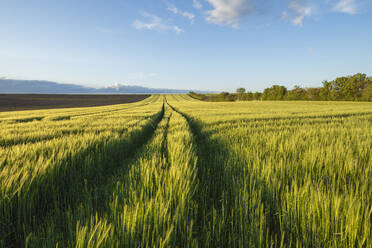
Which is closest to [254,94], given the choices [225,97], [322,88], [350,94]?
[225,97]

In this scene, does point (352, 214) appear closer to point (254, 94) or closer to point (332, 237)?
point (332, 237)

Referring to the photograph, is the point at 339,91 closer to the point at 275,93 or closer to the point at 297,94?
the point at 297,94

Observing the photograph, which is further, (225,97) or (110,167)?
(225,97)

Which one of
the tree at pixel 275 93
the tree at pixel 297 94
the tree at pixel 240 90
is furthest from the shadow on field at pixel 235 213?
the tree at pixel 240 90

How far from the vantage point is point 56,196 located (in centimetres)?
158

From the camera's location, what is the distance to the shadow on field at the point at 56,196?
42.3 inches

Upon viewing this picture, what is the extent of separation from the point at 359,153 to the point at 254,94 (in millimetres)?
88875

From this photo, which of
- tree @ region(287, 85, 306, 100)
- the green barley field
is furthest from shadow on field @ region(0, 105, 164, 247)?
tree @ region(287, 85, 306, 100)

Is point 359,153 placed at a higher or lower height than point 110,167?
higher

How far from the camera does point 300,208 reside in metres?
1.00

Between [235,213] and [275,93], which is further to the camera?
[275,93]

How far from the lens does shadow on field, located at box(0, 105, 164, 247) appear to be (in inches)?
42.3

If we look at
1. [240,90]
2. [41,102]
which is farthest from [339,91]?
[41,102]

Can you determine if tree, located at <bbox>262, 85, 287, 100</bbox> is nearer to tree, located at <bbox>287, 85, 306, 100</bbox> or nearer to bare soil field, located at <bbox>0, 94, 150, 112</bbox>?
tree, located at <bbox>287, 85, 306, 100</bbox>
